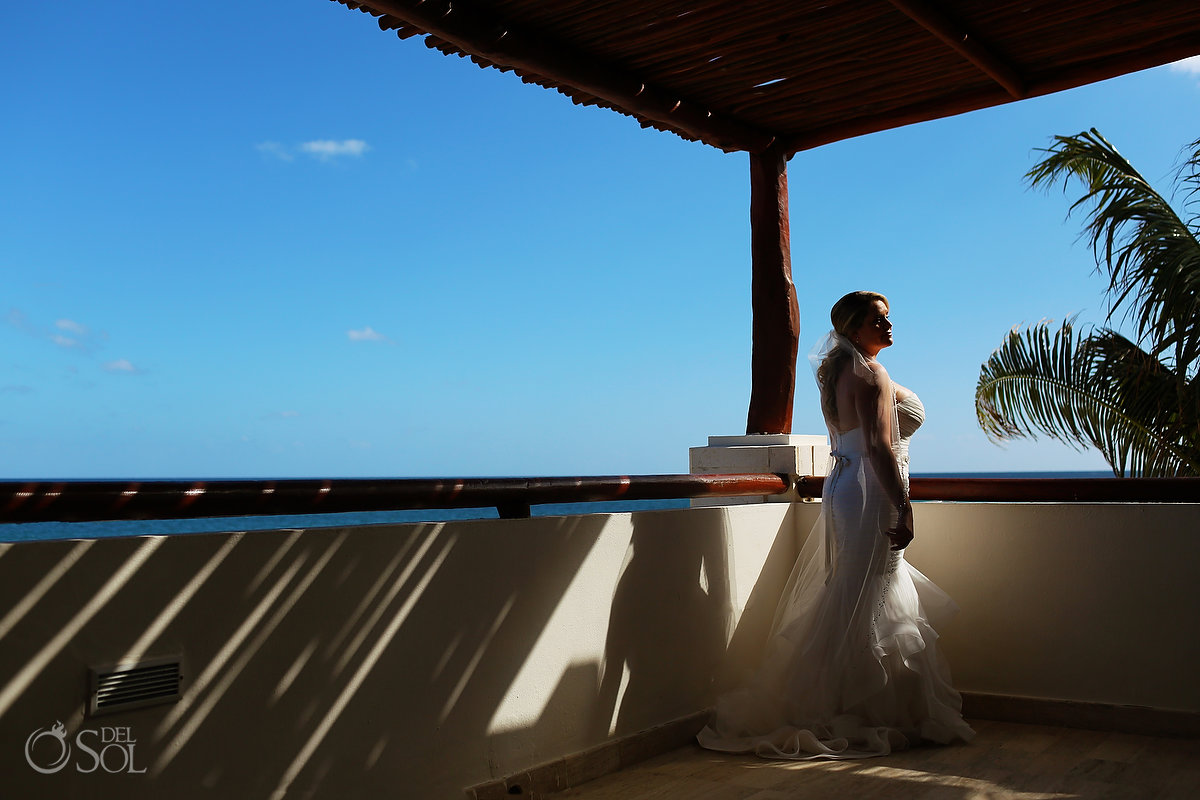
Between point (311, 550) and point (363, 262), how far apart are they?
1465 inches

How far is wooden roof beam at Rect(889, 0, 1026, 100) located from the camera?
3.28m

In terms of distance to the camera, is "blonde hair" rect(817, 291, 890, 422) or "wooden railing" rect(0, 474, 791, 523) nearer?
"wooden railing" rect(0, 474, 791, 523)

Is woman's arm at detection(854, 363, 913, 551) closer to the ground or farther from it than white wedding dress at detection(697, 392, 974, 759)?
farther from it

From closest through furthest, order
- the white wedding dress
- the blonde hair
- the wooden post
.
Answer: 1. the white wedding dress
2. the blonde hair
3. the wooden post

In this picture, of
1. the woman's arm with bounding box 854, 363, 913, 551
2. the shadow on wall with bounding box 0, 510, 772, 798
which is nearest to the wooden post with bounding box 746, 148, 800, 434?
the woman's arm with bounding box 854, 363, 913, 551

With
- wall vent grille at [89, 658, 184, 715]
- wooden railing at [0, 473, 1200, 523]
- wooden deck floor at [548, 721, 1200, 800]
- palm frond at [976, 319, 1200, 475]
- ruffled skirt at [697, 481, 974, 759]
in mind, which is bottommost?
wooden deck floor at [548, 721, 1200, 800]

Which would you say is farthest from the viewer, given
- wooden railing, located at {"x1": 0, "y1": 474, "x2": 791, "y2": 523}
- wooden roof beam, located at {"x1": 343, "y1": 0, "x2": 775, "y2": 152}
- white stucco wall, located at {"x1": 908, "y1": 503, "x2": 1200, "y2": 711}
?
white stucco wall, located at {"x1": 908, "y1": 503, "x2": 1200, "y2": 711}

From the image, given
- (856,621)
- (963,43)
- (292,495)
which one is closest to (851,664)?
(856,621)

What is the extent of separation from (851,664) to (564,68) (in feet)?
7.77

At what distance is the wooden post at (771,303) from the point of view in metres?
4.51

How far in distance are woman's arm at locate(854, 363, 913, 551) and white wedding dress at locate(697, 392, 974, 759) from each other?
45 millimetres

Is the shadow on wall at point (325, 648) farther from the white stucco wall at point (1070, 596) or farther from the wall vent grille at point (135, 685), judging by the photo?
the white stucco wall at point (1070, 596)

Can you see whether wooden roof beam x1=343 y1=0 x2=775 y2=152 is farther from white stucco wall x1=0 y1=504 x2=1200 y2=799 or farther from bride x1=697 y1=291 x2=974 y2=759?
white stucco wall x1=0 y1=504 x2=1200 y2=799

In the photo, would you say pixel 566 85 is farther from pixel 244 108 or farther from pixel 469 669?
pixel 244 108
